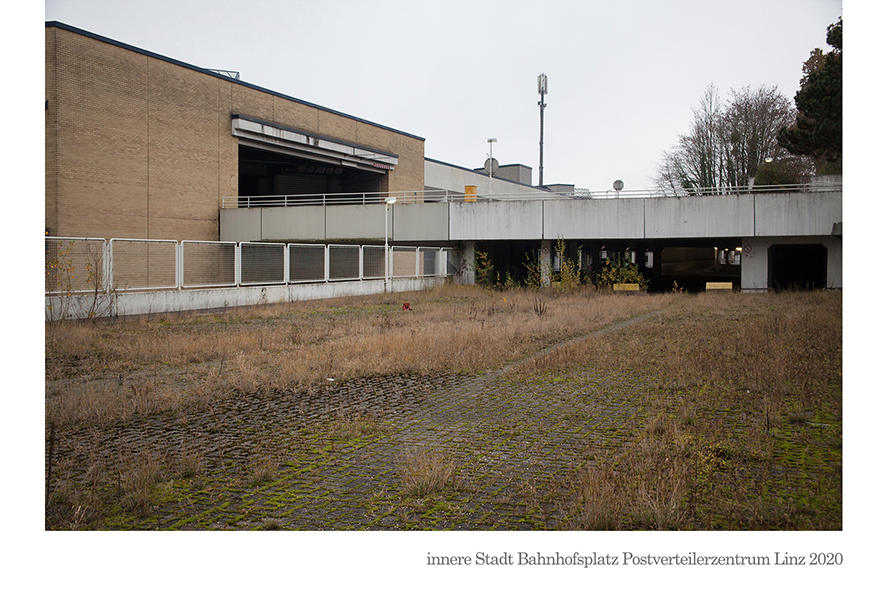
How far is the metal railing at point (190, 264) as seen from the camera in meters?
17.3

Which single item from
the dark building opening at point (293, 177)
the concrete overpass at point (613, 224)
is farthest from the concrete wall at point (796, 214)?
the dark building opening at point (293, 177)

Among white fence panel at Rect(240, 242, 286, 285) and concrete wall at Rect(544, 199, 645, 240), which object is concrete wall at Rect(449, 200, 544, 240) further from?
white fence panel at Rect(240, 242, 286, 285)

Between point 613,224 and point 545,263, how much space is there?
12.7 feet

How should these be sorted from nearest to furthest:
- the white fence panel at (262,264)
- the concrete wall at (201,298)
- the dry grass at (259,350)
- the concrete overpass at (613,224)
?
the dry grass at (259,350), the concrete wall at (201,298), the white fence panel at (262,264), the concrete overpass at (613,224)

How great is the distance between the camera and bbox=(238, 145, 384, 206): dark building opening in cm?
4181

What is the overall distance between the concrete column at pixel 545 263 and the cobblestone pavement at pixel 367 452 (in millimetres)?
24474

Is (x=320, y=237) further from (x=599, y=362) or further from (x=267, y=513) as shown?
(x=267, y=513)

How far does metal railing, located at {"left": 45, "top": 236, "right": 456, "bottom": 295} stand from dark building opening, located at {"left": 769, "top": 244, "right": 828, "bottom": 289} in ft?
70.0

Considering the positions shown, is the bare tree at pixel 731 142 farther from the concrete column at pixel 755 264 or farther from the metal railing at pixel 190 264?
the metal railing at pixel 190 264

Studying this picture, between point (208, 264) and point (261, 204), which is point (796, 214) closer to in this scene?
point (208, 264)

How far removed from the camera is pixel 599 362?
33.8 feet

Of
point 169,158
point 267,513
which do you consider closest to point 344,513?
Result: point 267,513

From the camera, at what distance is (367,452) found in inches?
219

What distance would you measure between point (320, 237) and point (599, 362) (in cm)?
2811
